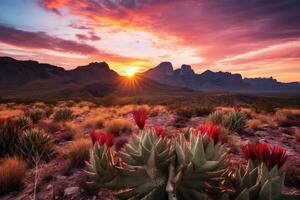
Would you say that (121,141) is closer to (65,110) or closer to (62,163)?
(62,163)

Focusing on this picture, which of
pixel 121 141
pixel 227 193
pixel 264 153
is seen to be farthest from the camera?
pixel 121 141

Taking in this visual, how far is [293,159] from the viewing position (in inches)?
273

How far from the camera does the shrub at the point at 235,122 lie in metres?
10.6

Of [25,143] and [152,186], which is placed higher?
[152,186]

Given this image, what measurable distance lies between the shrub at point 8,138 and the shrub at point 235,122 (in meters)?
7.57

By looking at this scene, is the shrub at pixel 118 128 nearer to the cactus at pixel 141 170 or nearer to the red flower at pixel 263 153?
the cactus at pixel 141 170

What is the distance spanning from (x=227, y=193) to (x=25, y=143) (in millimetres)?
5840

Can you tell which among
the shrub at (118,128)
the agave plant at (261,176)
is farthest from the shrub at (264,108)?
the agave plant at (261,176)

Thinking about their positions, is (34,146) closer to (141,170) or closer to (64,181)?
(64,181)

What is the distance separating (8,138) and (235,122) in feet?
26.5

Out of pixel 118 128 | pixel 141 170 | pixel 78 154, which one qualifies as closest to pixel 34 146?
pixel 78 154

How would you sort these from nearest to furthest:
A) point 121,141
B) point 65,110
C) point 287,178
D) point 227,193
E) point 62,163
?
point 227,193
point 287,178
point 62,163
point 121,141
point 65,110

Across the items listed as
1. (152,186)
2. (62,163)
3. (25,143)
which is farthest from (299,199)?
(25,143)

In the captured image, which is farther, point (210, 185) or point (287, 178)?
point (287, 178)
